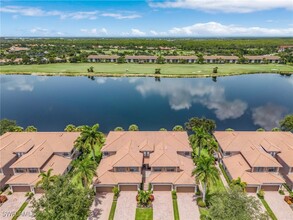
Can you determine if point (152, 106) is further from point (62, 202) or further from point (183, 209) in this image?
point (62, 202)

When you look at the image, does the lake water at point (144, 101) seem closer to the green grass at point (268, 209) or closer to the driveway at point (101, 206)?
the driveway at point (101, 206)

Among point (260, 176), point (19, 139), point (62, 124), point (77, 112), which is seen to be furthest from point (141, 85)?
point (260, 176)

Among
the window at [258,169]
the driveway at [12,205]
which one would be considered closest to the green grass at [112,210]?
the driveway at [12,205]

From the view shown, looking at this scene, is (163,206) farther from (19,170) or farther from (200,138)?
(19,170)

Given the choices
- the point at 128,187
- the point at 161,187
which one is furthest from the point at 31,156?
the point at 161,187

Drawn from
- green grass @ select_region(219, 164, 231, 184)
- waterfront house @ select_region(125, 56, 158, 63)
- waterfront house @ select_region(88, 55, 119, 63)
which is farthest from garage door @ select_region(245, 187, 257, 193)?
waterfront house @ select_region(88, 55, 119, 63)

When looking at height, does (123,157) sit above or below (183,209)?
above
